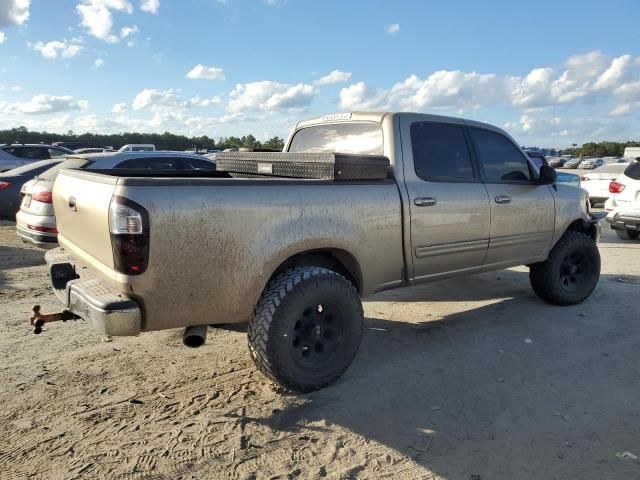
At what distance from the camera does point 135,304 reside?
2729 mm

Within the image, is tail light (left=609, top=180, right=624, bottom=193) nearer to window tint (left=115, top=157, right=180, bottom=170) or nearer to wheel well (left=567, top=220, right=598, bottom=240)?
wheel well (left=567, top=220, right=598, bottom=240)

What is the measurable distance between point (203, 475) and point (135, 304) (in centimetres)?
95

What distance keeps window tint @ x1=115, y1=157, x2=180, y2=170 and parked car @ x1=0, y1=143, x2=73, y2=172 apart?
5777mm

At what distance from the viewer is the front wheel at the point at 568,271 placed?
5195 mm

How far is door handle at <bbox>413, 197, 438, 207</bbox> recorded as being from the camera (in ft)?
12.8

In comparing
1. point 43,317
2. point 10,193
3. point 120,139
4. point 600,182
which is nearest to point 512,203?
point 43,317

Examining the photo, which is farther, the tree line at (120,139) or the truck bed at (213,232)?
the tree line at (120,139)

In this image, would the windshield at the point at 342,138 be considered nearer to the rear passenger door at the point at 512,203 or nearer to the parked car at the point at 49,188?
the rear passenger door at the point at 512,203

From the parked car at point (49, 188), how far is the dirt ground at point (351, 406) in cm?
170

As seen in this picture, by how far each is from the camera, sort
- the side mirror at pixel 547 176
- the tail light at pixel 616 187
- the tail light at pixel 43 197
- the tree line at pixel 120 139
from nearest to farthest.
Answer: the side mirror at pixel 547 176 → the tail light at pixel 43 197 → the tail light at pixel 616 187 → the tree line at pixel 120 139

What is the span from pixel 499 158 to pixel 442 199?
3.62 feet

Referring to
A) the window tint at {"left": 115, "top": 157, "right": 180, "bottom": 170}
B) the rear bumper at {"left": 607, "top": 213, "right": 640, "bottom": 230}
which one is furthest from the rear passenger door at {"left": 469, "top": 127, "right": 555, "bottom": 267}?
the window tint at {"left": 115, "top": 157, "right": 180, "bottom": 170}

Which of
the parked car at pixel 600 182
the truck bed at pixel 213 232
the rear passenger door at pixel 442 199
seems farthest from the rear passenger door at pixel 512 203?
the parked car at pixel 600 182

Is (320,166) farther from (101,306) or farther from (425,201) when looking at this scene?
(101,306)
